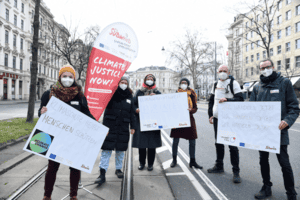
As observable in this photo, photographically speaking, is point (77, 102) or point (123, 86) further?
point (123, 86)

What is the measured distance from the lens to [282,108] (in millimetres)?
2832

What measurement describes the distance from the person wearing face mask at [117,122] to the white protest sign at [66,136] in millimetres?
794

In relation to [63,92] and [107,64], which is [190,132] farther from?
[63,92]

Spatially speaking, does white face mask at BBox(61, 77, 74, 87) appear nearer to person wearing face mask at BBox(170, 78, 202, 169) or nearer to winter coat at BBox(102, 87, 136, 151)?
winter coat at BBox(102, 87, 136, 151)

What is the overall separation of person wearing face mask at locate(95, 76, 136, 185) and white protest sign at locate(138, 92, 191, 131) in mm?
387

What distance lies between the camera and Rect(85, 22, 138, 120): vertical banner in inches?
130

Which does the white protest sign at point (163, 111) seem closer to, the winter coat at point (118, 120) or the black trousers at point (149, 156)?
the winter coat at point (118, 120)

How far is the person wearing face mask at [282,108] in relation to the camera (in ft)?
8.91

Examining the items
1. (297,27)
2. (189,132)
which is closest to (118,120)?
(189,132)

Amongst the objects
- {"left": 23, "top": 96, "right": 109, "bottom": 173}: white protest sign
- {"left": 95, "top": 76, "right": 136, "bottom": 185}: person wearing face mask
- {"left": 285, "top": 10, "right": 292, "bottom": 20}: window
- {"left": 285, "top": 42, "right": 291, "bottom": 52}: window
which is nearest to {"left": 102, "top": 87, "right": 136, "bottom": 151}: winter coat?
{"left": 95, "top": 76, "right": 136, "bottom": 185}: person wearing face mask

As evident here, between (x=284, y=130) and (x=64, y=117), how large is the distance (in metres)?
3.16

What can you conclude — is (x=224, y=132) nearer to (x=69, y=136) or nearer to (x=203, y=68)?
(x=69, y=136)

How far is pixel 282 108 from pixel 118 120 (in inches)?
106

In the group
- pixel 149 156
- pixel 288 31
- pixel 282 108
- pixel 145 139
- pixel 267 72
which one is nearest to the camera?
pixel 282 108
